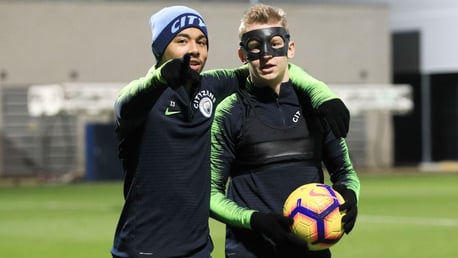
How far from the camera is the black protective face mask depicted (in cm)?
655

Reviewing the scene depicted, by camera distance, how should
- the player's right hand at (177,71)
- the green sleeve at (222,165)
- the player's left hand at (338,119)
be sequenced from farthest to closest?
the green sleeve at (222,165) < the player's left hand at (338,119) < the player's right hand at (177,71)

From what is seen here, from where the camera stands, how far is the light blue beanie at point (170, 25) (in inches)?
242

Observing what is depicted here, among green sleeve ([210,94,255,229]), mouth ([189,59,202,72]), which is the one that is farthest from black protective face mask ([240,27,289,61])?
mouth ([189,59,202,72])

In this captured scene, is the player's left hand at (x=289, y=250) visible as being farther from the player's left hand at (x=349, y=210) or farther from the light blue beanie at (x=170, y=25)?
the light blue beanie at (x=170, y=25)

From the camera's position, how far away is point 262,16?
6.63m

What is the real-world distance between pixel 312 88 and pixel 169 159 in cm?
102

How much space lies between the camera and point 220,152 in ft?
21.7

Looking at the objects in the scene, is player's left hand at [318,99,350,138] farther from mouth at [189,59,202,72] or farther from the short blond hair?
mouth at [189,59,202,72]

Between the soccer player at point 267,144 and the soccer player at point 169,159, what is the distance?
352 millimetres

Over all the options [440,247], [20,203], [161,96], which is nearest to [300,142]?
[161,96]

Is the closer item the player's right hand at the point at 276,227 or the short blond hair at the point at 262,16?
the player's right hand at the point at 276,227

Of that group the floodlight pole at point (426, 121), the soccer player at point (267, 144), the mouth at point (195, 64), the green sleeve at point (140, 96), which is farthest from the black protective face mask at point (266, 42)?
the floodlight pole at point (426, 121)

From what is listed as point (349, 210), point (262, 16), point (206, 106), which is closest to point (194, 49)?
point (206, 106)

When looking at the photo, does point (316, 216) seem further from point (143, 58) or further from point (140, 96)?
point (143, 58)
